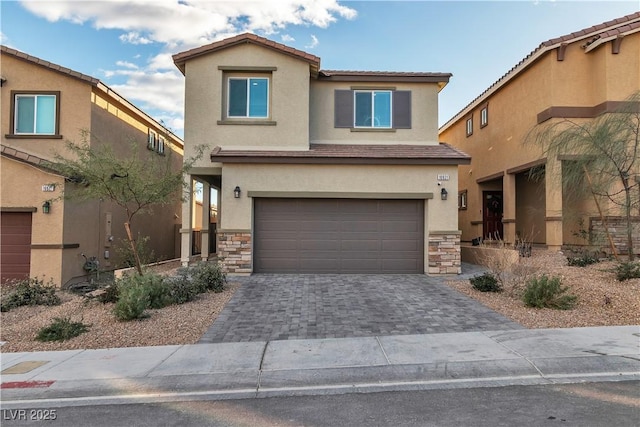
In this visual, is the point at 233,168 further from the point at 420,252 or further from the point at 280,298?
the point at 420,252

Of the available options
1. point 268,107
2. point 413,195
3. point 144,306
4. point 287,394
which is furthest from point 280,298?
point 268,107

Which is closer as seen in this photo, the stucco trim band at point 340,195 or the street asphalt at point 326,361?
the street asphalt at point 326,361

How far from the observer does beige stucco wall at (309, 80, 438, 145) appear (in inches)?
568

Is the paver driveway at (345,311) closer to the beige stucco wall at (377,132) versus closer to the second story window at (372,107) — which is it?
the beige stucco wall at (377,132)

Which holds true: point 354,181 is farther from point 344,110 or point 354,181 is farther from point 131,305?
point 131,305

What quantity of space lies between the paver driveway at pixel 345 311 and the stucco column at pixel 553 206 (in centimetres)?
477

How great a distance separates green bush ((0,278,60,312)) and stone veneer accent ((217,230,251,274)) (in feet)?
14.5

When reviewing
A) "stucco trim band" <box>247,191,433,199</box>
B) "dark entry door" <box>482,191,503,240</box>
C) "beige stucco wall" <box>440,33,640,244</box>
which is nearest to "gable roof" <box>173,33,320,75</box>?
"stucco trim band" <box>247,191,433,199</box>

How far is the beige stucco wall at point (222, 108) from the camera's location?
44.4 ft

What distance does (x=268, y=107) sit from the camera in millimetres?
13727

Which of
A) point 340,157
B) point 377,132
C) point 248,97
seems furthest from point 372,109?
point 248,97

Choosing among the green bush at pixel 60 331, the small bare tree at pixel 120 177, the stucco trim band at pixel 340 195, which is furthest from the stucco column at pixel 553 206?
the green bush at pixel 60 331

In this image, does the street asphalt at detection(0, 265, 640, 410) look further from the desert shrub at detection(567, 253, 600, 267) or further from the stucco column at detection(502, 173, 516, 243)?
the stucco column at detection(502, 173, 516, 243)

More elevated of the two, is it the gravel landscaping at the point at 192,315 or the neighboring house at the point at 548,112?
the neighboring house at the point at 548,112
